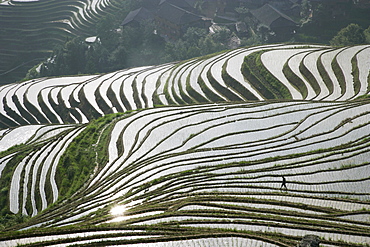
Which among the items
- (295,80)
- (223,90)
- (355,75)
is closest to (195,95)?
(223,90)

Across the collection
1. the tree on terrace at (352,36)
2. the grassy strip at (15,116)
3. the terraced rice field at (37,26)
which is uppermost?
the terraced rice field at (37,26)

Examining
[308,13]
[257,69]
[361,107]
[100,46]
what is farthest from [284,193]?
[308,13]

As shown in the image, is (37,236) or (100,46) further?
(100,46)

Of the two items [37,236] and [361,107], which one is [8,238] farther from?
[361,107]

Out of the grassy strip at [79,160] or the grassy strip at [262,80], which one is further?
the grassy strip at [262,80]

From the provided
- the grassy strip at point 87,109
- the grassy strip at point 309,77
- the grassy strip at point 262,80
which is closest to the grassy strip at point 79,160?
the grassy strip at point 87,109

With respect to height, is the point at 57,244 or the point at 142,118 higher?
the point at 142,118

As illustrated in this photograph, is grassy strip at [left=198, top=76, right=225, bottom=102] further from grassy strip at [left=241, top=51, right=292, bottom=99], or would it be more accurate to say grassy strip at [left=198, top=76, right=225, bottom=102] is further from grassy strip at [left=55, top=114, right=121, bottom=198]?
grassy strip at [left=55, top=114, right=121, bottom=198]

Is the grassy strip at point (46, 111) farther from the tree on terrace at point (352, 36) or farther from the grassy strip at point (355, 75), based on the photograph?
the tree on terrace at point (352, 36)

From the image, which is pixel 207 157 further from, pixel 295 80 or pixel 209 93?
pixel 295 80

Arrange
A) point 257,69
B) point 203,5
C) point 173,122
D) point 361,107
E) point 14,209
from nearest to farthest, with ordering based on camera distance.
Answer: point 14,209, point 361,107, point 173,122, point 257,69, point 203,5
